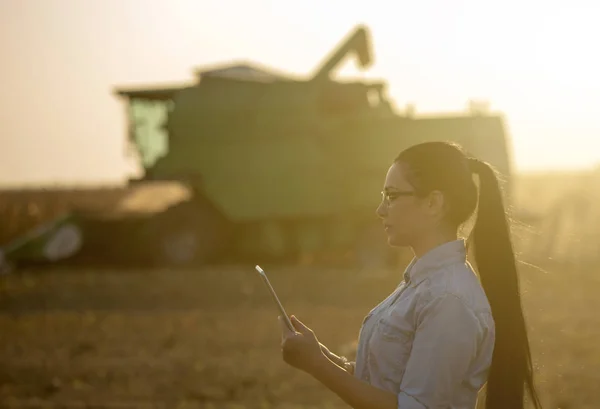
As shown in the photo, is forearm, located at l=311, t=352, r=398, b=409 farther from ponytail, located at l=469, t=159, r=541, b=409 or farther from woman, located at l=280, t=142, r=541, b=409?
ponytail, located at l=469, t=159, r=541, b=409

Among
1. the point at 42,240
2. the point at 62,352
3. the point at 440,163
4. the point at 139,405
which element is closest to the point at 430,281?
the point at 440,163

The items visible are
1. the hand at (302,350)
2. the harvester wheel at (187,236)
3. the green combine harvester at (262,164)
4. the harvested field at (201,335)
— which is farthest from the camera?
the harvester wheel at (187,236)

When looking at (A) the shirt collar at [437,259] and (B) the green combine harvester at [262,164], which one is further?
(B) the green combine harvester at [262,164]

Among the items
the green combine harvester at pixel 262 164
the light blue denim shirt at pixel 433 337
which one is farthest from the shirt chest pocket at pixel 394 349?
the green combine harvester at pixel 262 164

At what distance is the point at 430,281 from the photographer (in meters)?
2.75

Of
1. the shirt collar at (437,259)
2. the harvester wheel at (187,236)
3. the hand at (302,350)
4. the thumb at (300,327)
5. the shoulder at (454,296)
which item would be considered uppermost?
the shirt collar at (437,259)

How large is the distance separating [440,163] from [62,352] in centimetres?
779

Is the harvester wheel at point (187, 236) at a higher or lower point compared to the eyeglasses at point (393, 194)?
lower

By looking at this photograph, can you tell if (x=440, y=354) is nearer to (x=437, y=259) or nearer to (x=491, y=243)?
(x=437, y=259)

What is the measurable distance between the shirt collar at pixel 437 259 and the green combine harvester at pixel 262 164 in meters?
14.5

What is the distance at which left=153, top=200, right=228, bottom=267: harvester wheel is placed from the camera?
1906 centimetres

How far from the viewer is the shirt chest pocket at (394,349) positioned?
8.98 ft

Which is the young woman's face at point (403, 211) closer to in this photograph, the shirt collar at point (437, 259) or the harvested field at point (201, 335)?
the shirt collar at point (437, 259)

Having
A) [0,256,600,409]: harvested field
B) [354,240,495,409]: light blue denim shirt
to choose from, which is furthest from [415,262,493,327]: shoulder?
[0,256,600,409]: harvested field
